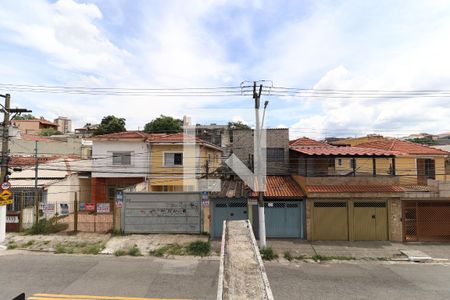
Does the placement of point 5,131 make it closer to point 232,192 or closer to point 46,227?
point 46,227

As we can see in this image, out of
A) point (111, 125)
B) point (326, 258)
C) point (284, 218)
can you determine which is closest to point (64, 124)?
point (111, 125)

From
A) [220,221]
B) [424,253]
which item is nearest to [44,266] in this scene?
[220,221]

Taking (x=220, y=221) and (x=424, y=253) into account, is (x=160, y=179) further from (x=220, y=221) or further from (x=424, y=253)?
(x=424, y=253)

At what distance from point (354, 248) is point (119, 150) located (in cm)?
1792

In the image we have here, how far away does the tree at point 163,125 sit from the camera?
50094 mm

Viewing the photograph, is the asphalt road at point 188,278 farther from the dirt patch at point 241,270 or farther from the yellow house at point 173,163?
the yellow house at point 173,163

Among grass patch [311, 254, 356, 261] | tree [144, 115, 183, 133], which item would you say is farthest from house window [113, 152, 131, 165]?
tree [144, 115, 183, 133]

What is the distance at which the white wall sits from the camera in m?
22.3

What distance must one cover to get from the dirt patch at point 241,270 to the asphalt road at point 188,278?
→ 1.96m

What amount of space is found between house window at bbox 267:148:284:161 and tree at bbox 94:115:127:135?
114 feet

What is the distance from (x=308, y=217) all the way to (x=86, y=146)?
3419 centimetres

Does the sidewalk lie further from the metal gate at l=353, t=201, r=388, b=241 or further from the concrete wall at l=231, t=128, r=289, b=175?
the concrete wall at l=231, t=128, r=289, b=175

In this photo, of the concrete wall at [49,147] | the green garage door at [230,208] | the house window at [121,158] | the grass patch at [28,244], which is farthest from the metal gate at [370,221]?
the concrete wall at [49,147]

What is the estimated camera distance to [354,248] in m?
12.9
